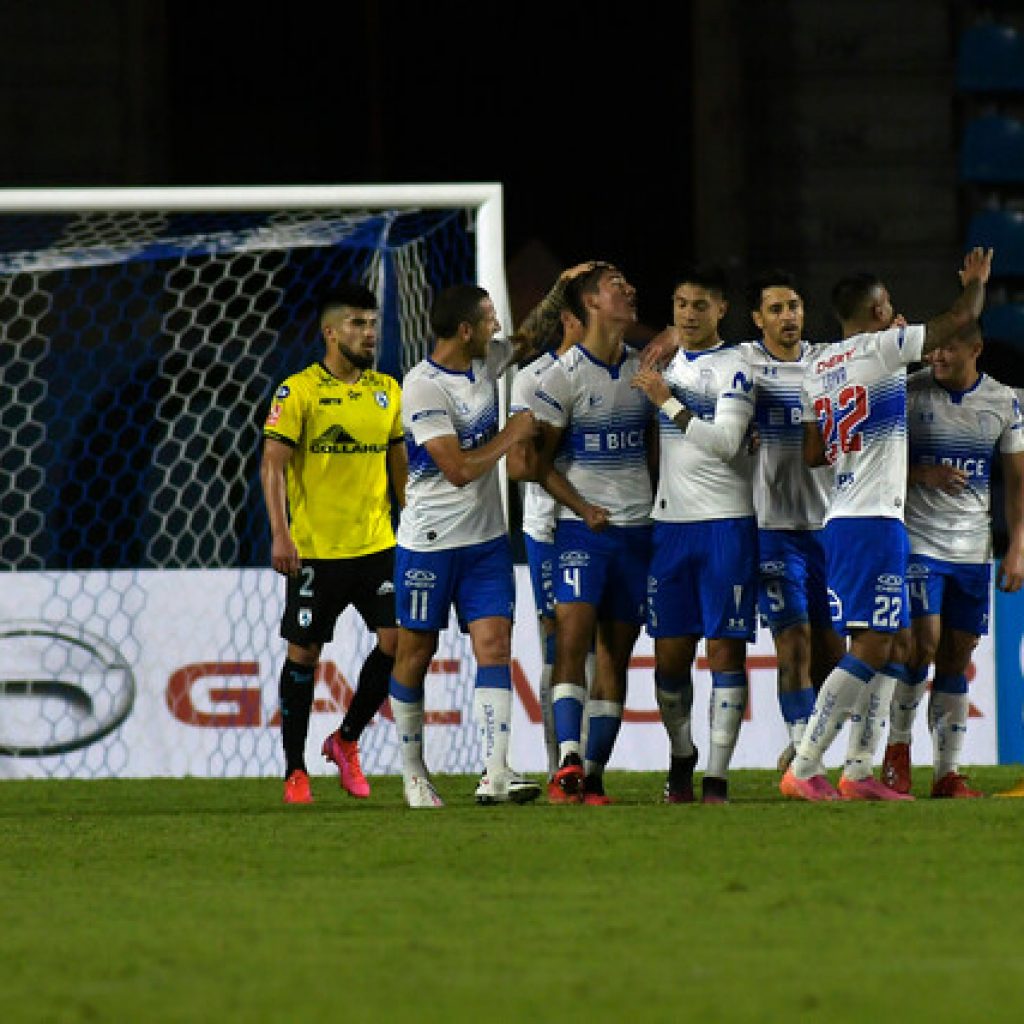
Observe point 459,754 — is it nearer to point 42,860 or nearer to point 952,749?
point 952,749

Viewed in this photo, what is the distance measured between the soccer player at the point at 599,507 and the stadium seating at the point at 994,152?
833 centimetres

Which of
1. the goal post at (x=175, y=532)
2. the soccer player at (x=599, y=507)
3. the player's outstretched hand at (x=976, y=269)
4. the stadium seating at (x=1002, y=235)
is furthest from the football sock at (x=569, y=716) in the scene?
the stadium seating at (x=1002, y=235)

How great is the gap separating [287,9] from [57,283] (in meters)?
3.93

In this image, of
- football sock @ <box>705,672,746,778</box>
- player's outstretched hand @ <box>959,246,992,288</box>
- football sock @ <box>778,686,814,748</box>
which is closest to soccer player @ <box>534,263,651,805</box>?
football sock @ <box>705,672,746,778</box>

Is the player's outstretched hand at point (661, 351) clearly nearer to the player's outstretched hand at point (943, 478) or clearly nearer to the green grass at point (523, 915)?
the player's outstretched hand at point (943, 478)

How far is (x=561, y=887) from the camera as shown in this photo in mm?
5688

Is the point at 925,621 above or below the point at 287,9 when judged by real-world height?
below

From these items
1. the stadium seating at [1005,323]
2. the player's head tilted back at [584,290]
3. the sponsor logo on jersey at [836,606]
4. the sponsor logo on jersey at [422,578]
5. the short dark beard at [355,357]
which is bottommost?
the sponsor logo on jersey at [836,606]

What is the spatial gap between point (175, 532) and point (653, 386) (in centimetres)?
480

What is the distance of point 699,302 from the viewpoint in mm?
8094

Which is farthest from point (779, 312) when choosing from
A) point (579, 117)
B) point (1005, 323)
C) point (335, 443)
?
point (579, 117)

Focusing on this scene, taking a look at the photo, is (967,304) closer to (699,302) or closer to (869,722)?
(699,302)

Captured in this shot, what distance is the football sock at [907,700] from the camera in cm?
862

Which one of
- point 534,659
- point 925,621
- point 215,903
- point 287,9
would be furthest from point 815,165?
point 215,903
